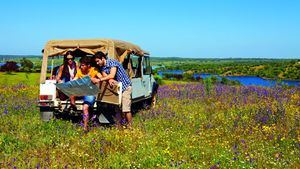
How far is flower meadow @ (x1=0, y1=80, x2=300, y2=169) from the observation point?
6.62 m

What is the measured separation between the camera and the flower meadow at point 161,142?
21.7 ft

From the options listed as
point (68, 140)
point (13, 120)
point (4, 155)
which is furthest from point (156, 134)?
point (13, 120)

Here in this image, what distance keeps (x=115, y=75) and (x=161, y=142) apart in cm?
245

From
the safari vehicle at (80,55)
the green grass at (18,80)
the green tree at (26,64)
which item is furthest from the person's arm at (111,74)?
the green tree at (26,64)

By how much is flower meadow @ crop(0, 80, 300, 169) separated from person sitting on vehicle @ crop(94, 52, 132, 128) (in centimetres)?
56

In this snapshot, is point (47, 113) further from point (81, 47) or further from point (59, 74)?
point (81, 47)

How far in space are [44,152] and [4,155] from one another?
0.72 meters

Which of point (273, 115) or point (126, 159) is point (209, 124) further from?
point (126, 159)

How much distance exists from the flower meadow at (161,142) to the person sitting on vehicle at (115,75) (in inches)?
21.9

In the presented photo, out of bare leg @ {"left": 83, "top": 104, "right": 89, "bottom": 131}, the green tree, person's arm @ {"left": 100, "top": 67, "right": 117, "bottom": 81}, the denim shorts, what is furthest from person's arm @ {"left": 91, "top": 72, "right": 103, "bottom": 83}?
the green tree

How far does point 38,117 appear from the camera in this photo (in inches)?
437

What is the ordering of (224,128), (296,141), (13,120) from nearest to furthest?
(296,141), (224,128), (13,120)

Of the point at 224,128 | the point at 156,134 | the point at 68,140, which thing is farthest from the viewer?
the point at 224,128

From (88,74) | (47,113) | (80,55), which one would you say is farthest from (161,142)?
(80,55)
